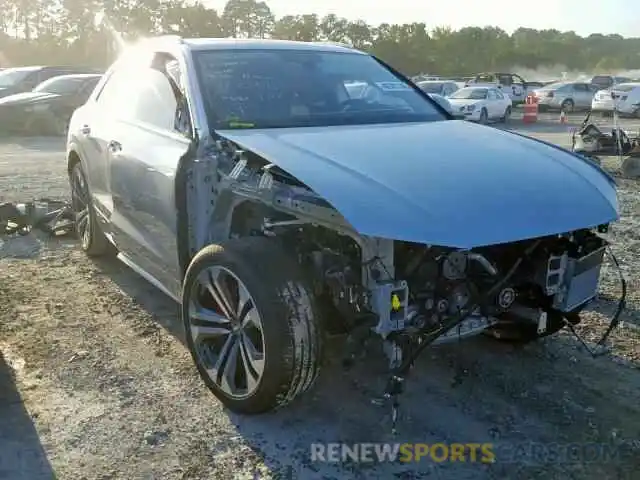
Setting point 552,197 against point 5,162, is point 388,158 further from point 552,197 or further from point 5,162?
point 5,162

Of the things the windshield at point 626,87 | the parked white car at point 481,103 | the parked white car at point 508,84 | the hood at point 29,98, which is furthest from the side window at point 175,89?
the parked white car at point 508,84

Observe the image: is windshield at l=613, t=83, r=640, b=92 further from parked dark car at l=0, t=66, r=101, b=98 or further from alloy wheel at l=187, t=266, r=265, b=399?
alloy wheel at l=187, t=266, r=265, b=399

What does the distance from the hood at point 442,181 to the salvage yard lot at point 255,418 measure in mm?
869

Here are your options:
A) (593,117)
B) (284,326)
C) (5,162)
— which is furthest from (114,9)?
(284,326)

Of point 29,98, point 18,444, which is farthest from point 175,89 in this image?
point 29,98

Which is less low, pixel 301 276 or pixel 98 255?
pixel 301 276

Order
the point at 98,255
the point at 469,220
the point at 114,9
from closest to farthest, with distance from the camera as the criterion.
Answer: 1. the point at 469,220
2. the point at 98,255
3. the point at 114,9

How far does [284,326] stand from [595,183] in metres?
1.72

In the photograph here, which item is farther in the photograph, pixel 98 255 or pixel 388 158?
pixel 98 255

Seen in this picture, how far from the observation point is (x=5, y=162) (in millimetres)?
12508

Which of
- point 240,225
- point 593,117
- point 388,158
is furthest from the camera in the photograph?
point 593,117

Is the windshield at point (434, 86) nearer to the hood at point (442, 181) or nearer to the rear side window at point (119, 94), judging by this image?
the rear side window at point (119, 94)

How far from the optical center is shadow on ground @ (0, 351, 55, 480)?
3.10 m

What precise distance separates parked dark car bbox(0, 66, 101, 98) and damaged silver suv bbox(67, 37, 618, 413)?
1603cm
